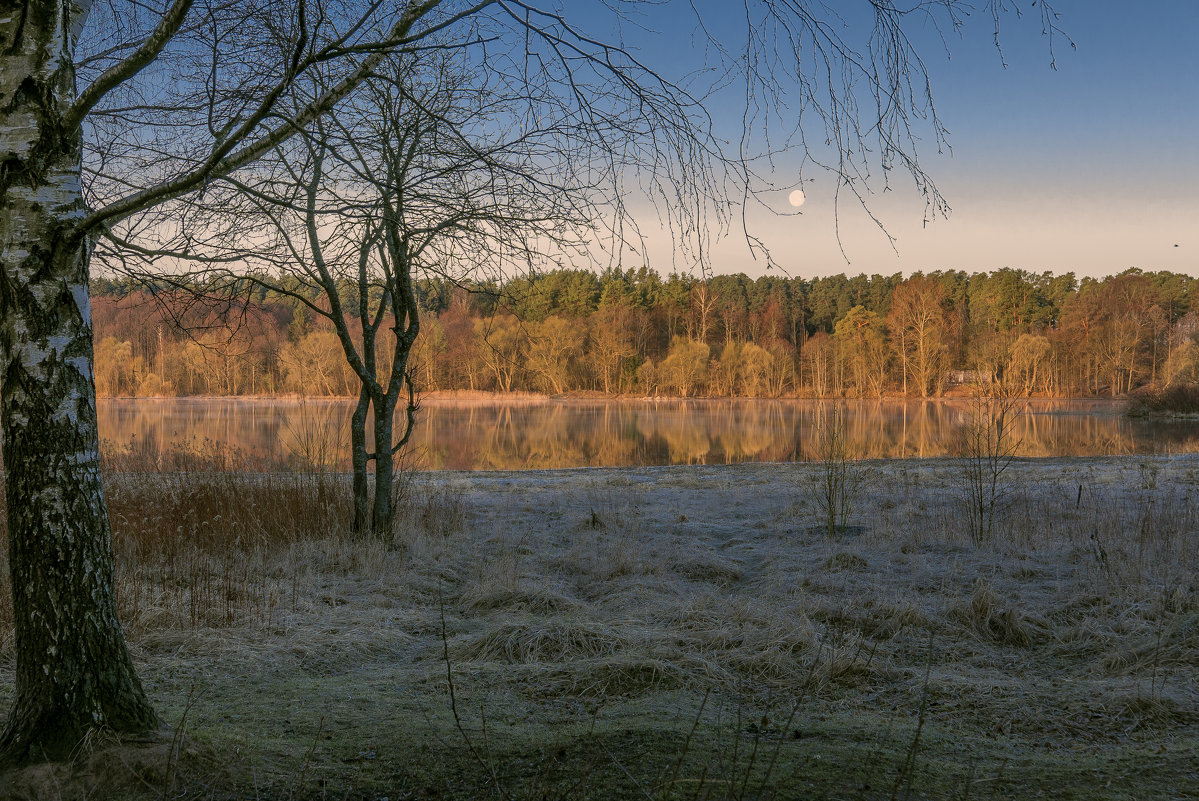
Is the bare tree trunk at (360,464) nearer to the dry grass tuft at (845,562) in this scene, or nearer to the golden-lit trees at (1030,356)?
the dry grass tuft at (845,562)

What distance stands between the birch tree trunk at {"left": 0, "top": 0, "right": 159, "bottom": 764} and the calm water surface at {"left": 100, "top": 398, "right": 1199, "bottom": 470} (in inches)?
266

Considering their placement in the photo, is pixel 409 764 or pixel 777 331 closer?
pixel 409 764

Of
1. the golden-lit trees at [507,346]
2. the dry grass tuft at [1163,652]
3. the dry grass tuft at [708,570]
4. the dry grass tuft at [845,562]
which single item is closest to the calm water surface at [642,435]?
the dry grass tuft at [708,570]

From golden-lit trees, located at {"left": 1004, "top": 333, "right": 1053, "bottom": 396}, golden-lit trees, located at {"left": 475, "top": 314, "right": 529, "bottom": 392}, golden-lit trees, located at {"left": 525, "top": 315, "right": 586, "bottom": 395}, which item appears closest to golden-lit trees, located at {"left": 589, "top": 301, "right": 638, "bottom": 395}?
golden-lit trees, located at {"left": 525, "top": 315, "right": 586, "bottom": 395}

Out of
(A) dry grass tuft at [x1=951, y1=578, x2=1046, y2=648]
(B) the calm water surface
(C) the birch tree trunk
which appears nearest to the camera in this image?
(C) the birch tree trunk

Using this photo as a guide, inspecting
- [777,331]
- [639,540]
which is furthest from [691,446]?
[777,331]

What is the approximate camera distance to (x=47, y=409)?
262 centimetres

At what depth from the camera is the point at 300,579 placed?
6.82 meters

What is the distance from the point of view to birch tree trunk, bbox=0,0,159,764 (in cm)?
260

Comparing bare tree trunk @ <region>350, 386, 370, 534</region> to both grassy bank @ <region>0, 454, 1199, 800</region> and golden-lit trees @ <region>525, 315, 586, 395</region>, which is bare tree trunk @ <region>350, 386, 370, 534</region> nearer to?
grassy bank @ <region>0, 454, 1199, 800</region>

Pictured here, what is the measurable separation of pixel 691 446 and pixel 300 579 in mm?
19400

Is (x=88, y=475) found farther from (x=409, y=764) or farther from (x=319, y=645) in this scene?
(x=319, y=645)

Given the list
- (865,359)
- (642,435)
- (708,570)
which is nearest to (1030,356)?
(865,359)

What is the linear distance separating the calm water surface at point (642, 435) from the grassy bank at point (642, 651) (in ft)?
8.23
